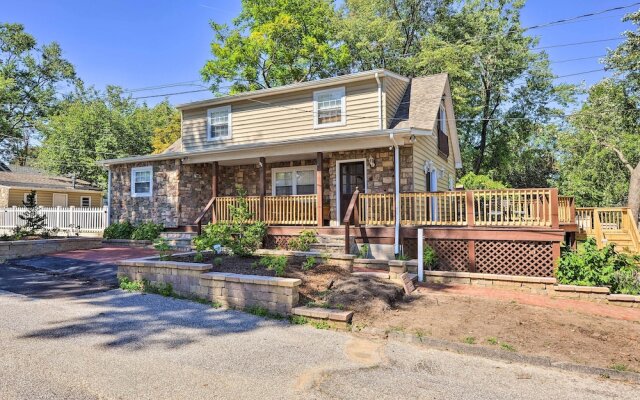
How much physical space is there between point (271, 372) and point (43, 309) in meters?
4.10

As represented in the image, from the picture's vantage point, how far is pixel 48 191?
2506cm

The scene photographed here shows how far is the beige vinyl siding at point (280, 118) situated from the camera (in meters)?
12.5

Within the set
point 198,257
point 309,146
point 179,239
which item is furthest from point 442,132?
point 198,257

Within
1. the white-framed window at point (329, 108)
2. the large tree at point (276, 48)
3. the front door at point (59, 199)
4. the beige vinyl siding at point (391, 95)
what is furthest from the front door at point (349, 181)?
the front door at point (59, 199)

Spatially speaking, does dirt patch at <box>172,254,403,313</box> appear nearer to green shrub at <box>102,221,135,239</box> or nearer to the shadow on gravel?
the shadow on gravel

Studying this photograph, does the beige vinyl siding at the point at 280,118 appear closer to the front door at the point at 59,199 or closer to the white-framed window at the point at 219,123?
the white-framed window at the point at 219,123

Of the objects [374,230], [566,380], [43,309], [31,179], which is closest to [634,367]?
[566,380]

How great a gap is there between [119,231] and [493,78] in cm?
2229

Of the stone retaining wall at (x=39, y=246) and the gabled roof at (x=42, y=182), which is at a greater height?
the gabled roof at (x=42, y=182)

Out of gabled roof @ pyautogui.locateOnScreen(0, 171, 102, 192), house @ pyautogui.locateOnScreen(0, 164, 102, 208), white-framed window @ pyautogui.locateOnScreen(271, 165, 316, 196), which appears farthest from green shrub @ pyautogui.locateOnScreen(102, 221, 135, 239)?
gabled roof @ pyautogui.locateOnScreen(0, 171, 102, 192)

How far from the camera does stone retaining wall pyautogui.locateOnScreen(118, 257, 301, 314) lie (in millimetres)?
5582

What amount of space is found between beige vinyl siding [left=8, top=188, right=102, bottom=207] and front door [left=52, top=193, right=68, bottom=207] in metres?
0.20

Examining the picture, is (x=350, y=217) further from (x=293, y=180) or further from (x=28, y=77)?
(x=28, y=77)

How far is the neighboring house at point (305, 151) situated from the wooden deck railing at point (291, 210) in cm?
5
